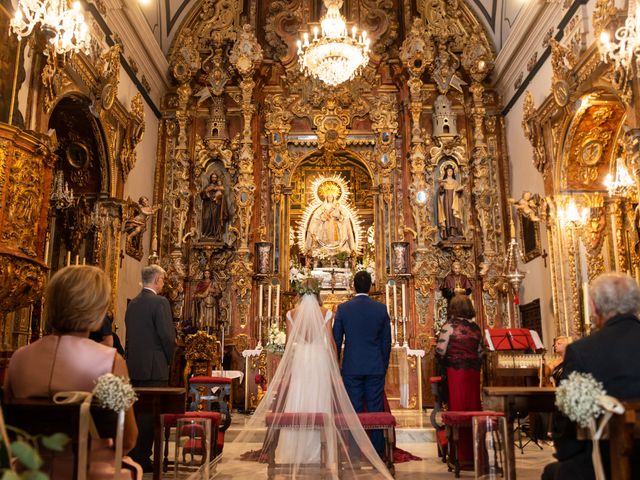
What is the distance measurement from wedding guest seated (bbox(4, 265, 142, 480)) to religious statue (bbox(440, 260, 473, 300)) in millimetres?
9654

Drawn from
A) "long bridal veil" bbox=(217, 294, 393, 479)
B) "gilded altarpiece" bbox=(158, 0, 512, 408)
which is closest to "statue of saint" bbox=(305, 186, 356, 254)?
"gilded altarpiece" bbox=(158, 0, 512, 408)

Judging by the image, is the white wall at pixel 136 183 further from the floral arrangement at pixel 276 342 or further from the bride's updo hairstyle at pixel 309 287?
the bride's updo hairstyle at pixel 309 287

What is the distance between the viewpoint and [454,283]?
1165 cm

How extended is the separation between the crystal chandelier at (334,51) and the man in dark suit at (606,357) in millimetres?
7927

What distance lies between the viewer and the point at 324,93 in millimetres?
12727

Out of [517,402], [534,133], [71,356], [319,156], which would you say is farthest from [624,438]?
[319,156]

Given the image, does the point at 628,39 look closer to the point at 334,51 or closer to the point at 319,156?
the point at 334,51

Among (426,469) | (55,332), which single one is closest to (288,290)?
(426,469)

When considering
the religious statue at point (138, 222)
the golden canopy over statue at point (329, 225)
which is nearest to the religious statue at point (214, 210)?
the religious statue at point (138, 222)

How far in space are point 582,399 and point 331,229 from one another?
403 inches

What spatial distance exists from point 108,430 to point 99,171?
801 centimetres

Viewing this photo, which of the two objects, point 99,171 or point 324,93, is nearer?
point 99,171

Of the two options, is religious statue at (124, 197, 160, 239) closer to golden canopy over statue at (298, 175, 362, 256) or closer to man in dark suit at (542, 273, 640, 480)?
golden canopy over statue at (298, 175, 362, 256)

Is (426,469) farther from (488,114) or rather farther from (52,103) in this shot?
(488,114)
